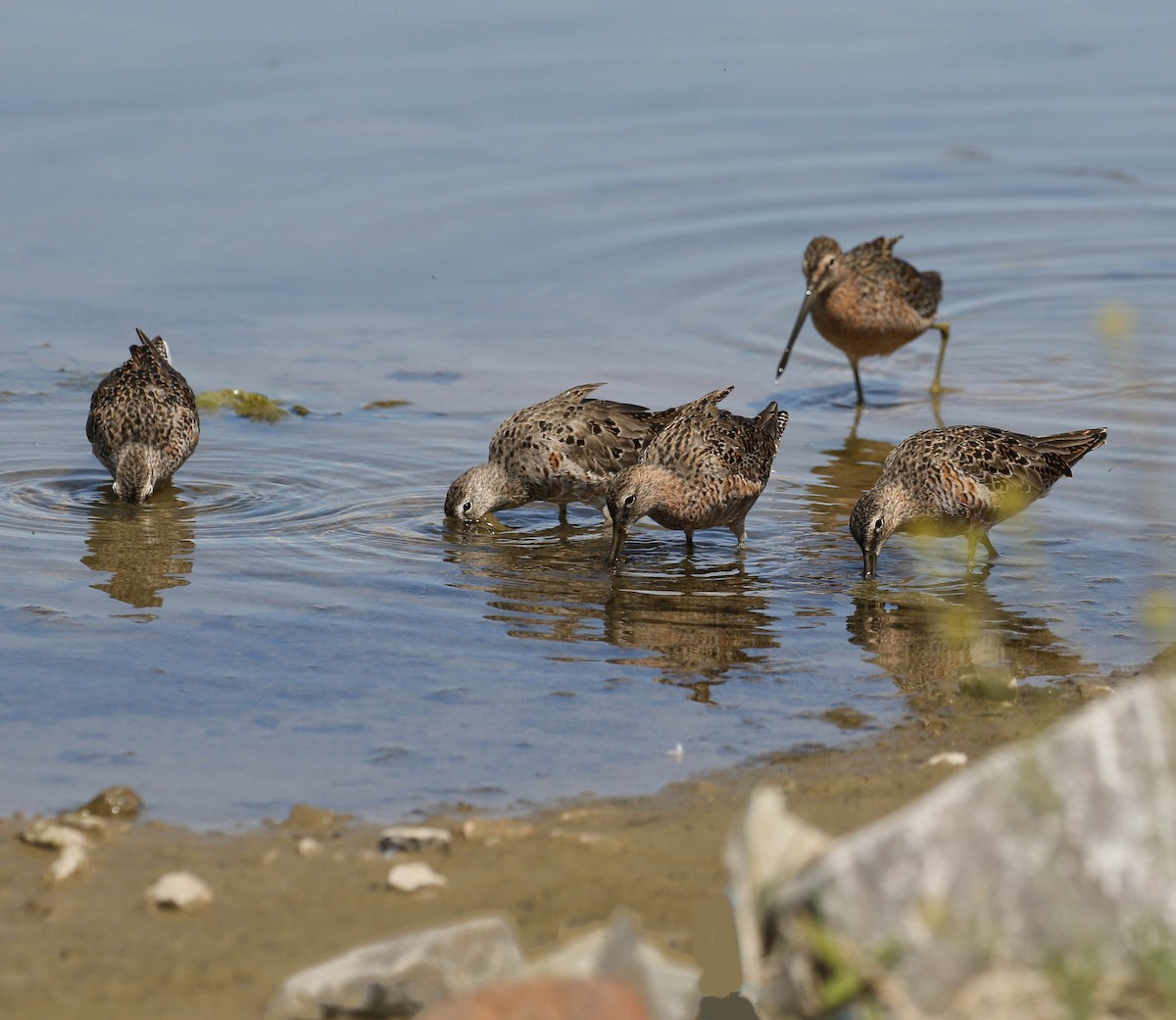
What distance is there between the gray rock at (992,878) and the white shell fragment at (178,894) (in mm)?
1832

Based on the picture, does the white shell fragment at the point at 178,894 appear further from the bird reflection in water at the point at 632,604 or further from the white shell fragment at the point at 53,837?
the bird reflection in water at the point at 632,604

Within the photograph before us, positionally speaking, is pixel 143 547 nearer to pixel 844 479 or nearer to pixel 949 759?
pixel 844 479

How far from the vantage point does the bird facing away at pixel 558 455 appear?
9625mm

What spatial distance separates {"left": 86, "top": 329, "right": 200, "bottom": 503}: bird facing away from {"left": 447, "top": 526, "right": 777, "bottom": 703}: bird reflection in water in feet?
5.81

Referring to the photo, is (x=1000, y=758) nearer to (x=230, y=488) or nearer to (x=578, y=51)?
(x=230, y=488)

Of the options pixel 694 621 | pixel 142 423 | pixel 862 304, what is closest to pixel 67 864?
pixel 694 621

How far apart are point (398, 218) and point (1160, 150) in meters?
7.37

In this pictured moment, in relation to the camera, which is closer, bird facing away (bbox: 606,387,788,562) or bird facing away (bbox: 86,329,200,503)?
bird facing away (bbox: 606,387,788,562)

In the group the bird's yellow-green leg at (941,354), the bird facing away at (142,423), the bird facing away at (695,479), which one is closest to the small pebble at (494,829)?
the bird facing away at (695,479)

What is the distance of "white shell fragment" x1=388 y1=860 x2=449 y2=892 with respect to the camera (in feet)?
15.7

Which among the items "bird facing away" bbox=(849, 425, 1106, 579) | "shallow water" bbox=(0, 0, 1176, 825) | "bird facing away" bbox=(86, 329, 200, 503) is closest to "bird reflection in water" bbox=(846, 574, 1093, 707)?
"shallow water" bbox=(0, 0, 1176, 825)

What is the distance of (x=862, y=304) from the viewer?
12328mm

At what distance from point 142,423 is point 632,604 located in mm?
3268

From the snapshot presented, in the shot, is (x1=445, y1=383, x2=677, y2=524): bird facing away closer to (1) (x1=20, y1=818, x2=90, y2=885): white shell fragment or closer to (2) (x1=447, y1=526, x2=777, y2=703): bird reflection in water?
(2) (x1=447, y1=526, x2=777, y2=703): bird reflection in water
